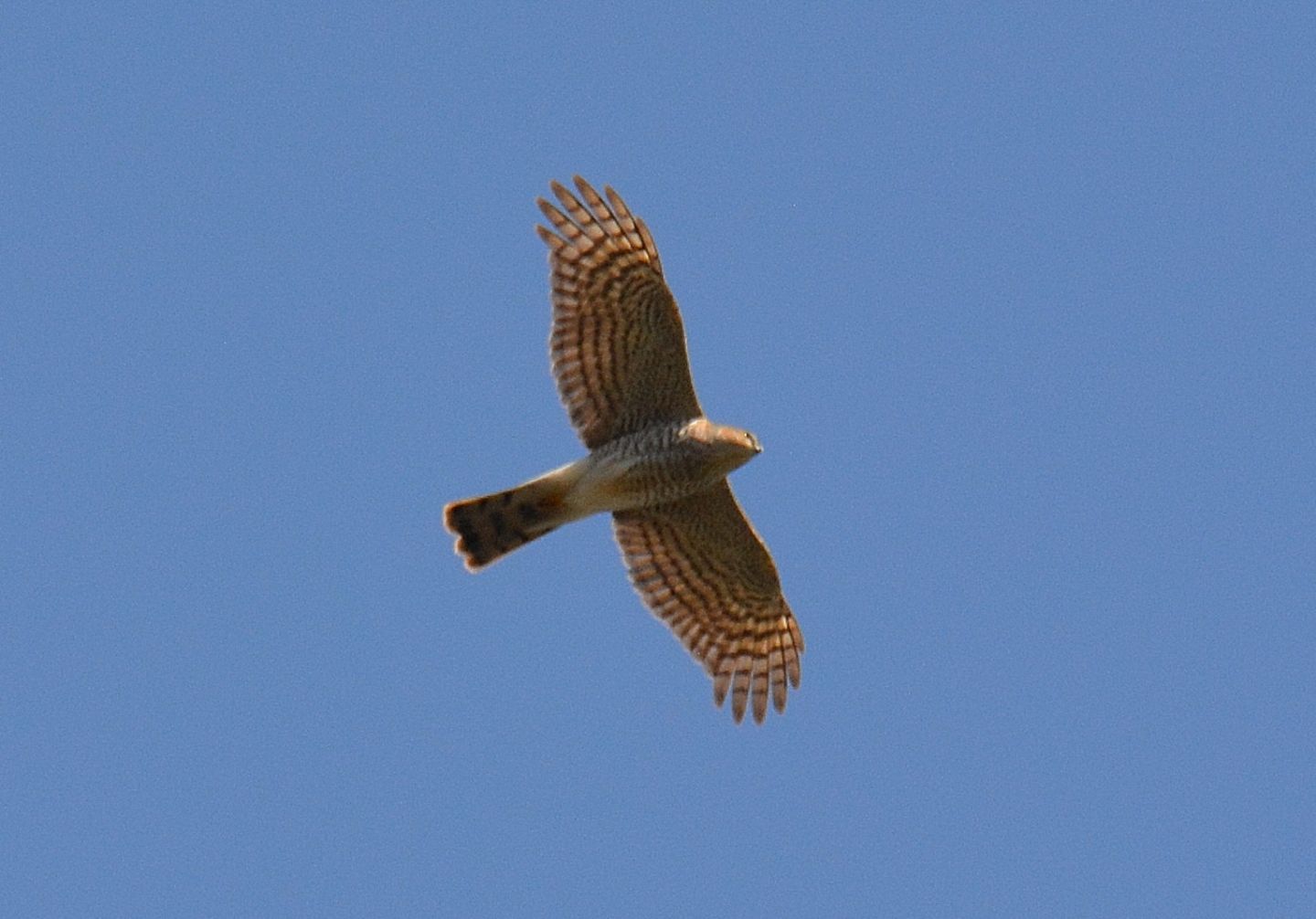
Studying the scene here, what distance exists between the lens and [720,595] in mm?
19859

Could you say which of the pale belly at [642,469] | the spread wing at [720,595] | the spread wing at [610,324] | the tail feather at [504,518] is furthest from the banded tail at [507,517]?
the spread wing at [720,595]

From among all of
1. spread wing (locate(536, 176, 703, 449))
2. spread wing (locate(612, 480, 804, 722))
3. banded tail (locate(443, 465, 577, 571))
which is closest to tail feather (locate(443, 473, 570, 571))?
banded tail (locate(443, 465, 577, 571))

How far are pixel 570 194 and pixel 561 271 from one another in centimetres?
60

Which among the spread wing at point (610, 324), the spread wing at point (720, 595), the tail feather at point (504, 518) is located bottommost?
the spread wing at point (720, 595)

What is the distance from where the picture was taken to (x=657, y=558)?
19688mm

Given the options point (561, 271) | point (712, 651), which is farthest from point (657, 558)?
point (561, 271)

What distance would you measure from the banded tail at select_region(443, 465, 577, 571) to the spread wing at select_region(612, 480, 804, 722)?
839mm

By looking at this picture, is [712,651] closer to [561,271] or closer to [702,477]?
[702,477]

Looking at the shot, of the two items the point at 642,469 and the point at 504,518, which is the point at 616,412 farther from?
the point at 504,518

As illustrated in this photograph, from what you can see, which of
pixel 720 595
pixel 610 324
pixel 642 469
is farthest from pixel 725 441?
pixel 720 595

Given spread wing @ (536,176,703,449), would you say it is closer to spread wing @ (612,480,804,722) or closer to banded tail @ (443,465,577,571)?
banded tail @ (443,465,577,571)

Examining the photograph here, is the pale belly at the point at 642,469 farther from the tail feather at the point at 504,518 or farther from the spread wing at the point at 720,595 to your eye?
the spread wing at the point at 720,595

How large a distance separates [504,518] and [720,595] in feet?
6.81

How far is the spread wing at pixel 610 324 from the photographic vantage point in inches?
730
